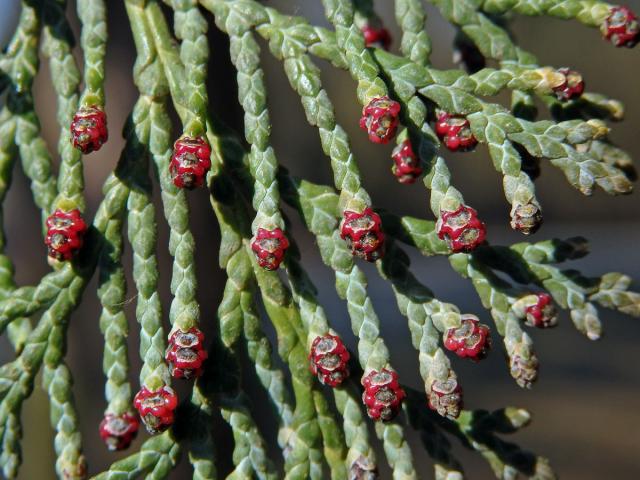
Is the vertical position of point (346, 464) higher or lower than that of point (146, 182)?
lower

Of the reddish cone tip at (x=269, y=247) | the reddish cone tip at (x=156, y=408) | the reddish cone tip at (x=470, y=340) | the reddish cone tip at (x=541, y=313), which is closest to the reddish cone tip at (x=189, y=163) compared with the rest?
the reddish cone tip at (x=269, y=247)

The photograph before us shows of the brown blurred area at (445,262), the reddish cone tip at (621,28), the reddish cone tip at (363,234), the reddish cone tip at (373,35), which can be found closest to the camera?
the reddish cone tip at (363,234)

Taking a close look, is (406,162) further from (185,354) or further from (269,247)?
(185,354)

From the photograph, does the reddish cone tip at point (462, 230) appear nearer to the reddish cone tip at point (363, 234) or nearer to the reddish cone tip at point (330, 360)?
the reddish cone tip at point (363, 234)

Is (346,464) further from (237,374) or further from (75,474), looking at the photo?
(75,474)

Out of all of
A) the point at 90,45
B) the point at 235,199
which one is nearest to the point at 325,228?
the point at 235,199

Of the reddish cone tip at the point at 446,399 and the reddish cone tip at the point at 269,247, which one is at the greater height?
the reddish cone tip at the point at 269,247

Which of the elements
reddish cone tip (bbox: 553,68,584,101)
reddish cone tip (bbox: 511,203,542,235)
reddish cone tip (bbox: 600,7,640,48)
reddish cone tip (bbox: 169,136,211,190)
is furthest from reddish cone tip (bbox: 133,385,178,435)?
reddish cone tip (bbox: 600,7,640,48)
